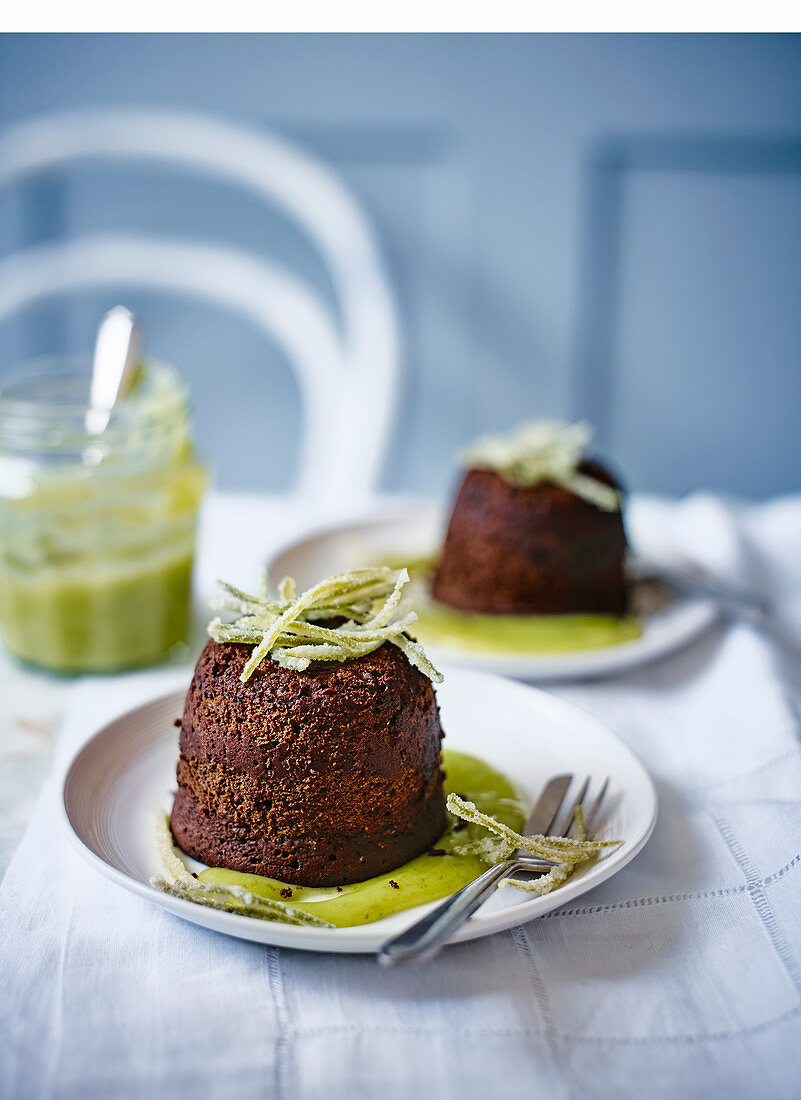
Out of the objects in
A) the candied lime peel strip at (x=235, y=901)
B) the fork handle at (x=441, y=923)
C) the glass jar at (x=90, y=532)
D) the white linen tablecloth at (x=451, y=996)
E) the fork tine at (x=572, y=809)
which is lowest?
the white linen tablecloth at (x=451, y=996)

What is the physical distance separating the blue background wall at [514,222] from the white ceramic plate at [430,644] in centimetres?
152

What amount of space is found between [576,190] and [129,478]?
2572 mm

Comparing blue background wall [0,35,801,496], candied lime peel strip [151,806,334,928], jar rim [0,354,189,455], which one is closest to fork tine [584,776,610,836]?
candied lime peel strip [151,806,334,928]

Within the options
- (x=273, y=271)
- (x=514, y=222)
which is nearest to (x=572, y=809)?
(x=273, y=271)

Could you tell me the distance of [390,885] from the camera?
1135mm

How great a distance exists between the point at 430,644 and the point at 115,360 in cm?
75

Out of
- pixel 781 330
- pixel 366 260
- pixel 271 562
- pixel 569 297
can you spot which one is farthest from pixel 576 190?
pixel 271 562

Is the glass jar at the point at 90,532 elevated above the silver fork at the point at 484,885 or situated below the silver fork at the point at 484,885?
above

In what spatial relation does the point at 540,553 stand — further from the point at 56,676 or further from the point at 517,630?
the point at 56,676

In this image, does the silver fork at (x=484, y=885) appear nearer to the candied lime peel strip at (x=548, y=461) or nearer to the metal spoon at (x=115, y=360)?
the candied lime peel strip at (x=548, y=461)

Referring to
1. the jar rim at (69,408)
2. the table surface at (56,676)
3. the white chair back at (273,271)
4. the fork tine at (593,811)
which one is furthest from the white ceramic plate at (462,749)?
the white chair back at (273,271)

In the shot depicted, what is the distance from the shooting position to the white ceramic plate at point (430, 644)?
1.67 meters

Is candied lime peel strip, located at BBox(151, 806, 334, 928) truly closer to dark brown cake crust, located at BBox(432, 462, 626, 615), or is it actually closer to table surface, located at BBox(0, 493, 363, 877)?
table surface, located at BBox(0, 493, 363, 877)

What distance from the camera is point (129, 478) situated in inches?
66.6
